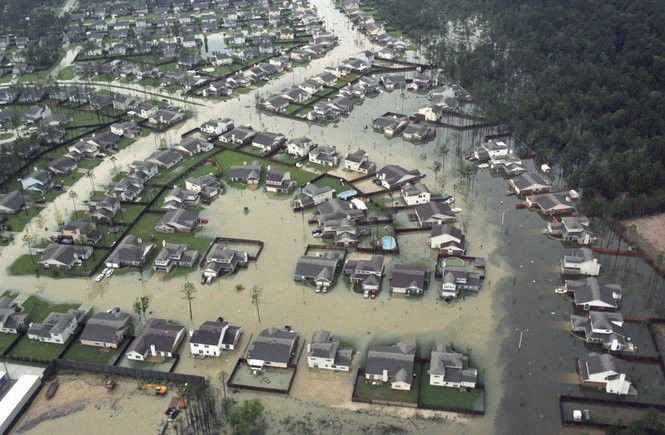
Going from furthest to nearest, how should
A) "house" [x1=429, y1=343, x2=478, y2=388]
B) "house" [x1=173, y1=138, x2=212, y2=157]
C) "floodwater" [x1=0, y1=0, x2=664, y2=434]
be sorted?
1. "house" [x1=173, y1=138, x2=212, y2=157]
2. "house" [x1=429, y1=343, x2=478, y2=388]
3. "floodwater" [x1=0, y1=0, x2=664, y2=434]

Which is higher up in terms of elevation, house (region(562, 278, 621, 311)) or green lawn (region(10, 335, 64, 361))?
house (region(562, 278, 621, 311))

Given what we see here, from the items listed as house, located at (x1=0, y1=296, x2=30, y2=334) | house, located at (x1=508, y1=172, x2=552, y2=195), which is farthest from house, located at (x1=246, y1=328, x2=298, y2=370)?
house, located at (x1=508, y1=172, x2=552, y2=195)

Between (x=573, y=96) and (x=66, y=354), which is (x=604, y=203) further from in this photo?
(x=66, y=354)

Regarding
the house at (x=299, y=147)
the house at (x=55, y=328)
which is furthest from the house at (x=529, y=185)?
the house at (x=55, y=328)

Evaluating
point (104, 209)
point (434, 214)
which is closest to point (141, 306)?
point (104, 209)

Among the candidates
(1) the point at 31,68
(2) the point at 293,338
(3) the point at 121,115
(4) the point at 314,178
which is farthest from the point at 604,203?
Answer: (1) the point at 31,68

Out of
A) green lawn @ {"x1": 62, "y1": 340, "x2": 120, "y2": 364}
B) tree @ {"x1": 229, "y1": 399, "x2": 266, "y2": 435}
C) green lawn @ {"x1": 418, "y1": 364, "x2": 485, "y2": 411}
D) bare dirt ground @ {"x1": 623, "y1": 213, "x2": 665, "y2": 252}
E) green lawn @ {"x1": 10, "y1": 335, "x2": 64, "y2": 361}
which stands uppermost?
tree @ {"x1": 229, "y1": 399, "x2": 266, "y2": 435}

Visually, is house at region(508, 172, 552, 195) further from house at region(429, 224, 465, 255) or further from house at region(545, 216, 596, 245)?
house at region(429, 224, 465, 255)
